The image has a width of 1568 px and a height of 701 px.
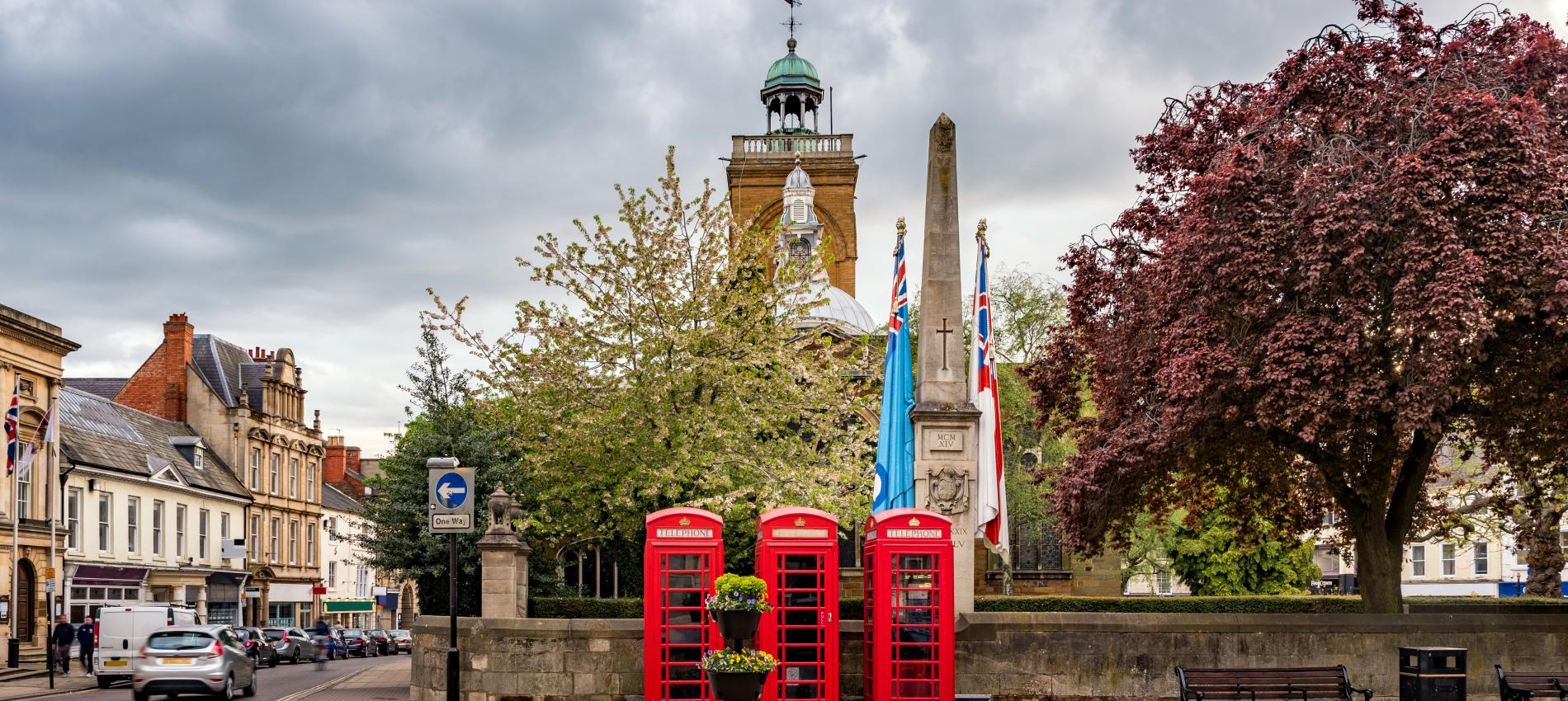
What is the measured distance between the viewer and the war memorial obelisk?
58.7ft

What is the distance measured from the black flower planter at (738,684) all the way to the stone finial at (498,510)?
6050 millimetres

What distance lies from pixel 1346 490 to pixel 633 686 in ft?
33.9

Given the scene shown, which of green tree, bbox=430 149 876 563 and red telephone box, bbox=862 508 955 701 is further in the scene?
green tree, bbox=430 149 876 563

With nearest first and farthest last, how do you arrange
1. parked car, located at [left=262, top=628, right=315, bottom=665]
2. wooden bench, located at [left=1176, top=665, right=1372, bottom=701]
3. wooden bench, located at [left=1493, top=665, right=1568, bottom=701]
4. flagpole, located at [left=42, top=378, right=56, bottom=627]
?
1. wooden bench, located at [left=1176, top=665, right=1372, bottom=701]
2. wooden bench, located at [left=1493, top=665, right=1568, bottom=701]
3. flagpole, located at [left=42, top=378, right=56, bottom=627]
4. parked car, located at [left=262, top=628, right=315, bottom=665]

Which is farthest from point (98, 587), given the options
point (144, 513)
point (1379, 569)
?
point (1379, 569)

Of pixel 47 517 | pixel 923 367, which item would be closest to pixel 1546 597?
pixel 923 367

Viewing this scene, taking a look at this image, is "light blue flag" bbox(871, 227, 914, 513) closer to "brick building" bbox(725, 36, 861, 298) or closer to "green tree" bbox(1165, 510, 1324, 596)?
"green tree" bbox(1165, 510, 1324, 596)

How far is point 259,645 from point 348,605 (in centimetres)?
2936

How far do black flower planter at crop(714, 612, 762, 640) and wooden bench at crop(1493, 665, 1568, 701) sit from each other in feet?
28.1

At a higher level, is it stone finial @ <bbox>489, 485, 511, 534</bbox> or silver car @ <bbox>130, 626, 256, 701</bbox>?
stone finial @ <bbox>489, 485, 511, 534</bbox>

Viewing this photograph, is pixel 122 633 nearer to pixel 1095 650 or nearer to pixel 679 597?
pixel 679 597

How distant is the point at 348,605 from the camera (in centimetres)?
6656

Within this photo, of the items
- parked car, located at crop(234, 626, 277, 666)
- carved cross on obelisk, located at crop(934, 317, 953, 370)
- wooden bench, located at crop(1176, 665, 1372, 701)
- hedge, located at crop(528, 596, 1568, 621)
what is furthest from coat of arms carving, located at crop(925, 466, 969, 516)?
parked car, located at crop(234, 626, 277, 666)

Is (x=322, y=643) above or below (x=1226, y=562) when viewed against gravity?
below
